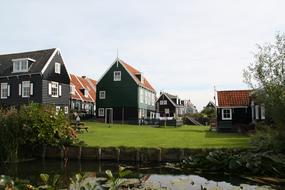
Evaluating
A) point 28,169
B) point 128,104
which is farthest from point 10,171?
point 128,104

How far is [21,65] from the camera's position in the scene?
41.6m

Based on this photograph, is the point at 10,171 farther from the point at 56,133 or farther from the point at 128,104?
the point at 128,104

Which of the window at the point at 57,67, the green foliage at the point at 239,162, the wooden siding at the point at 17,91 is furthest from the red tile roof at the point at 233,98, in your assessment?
the green foliage at the point at 239,162

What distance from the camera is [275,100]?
17.4m

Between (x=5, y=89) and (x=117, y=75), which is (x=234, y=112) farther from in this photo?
(x=5, y=89)

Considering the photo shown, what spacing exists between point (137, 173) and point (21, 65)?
31.1 metres

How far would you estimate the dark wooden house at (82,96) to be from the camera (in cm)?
5369

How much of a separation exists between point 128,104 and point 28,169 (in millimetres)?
33484

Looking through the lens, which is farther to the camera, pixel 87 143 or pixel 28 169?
pixel 87 143

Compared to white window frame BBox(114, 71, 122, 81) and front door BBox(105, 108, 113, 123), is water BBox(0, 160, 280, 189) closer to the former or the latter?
front door BBox(105, 108, 113, 123)

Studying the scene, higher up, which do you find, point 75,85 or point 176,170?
point 75,85

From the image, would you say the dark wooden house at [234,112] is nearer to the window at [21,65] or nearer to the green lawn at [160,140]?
the green lawn at [160,140]

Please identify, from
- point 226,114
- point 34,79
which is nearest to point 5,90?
point 34,79

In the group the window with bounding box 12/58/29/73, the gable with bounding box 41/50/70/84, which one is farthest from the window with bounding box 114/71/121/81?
the window with bounding box 12/58/29/73
